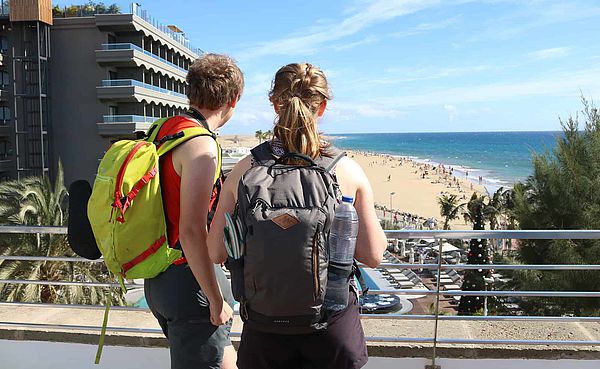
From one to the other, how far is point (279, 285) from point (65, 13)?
37.2 m

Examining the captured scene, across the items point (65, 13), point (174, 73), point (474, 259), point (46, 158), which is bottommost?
point (474, 259)

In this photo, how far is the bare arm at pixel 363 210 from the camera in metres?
1.70

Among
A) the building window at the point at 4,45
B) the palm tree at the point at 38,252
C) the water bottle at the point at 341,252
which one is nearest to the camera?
the water bottle at the point at 341,252

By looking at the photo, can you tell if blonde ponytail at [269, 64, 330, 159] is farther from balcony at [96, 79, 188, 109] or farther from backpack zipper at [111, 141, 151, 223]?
balcony at [96, 79, 188, 109]

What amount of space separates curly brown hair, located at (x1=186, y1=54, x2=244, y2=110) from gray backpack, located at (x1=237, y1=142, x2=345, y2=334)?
413 millimetres

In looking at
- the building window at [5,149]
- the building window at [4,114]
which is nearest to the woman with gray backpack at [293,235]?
the building window at [5,149]

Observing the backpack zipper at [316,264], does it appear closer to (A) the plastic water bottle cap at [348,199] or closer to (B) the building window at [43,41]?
(A) the plastic water bottle cap at [348,199]

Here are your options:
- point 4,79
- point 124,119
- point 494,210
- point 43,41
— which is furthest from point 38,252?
point 494,210

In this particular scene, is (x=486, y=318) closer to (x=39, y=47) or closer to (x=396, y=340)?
(x=396, y=340)

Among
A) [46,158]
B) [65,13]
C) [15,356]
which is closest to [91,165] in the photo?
[46,158]

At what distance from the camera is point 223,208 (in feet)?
5.63

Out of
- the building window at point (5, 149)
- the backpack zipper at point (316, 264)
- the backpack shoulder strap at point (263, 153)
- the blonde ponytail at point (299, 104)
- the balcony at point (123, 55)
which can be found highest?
the balcony at point (123, 55)

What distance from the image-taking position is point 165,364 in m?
3.28

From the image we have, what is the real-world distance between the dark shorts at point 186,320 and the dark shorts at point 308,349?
0.21 meters
